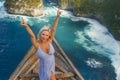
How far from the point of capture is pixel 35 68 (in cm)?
1225

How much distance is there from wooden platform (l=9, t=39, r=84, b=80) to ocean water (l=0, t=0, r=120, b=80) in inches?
1156

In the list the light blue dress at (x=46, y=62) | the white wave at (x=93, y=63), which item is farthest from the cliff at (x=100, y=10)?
the light blue dress at (x=46, y=62)

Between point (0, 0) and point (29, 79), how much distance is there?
192 ft

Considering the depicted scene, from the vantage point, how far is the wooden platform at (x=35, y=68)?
11578 millimetres

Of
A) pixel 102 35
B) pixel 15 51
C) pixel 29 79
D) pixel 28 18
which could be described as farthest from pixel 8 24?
pixel 29 79

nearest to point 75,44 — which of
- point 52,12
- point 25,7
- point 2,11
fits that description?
point 52,12

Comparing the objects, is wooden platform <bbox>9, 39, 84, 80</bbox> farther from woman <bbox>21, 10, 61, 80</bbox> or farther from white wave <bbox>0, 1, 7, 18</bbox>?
white wave <bbox>0, 1, 7, 18</bbox>

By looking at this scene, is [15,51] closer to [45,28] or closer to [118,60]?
[118,60]

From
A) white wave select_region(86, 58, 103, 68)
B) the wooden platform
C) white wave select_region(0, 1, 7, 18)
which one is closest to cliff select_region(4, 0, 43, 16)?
white wave select_region(0, 1, 7, 18)

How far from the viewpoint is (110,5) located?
59469 millimetres

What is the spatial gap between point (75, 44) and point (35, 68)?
3925 centimetres

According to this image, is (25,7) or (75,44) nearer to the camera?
(75,44)

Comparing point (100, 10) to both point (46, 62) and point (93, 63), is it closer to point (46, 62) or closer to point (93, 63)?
point (93, 63)

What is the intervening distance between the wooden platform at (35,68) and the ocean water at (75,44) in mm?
29372
